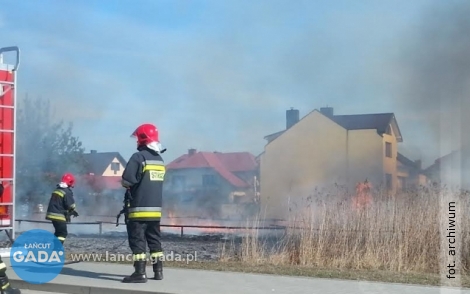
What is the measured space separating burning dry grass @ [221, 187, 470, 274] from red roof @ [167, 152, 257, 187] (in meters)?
5.41

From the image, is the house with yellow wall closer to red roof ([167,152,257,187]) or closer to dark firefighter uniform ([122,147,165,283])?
red roof ([167,152,257,187])

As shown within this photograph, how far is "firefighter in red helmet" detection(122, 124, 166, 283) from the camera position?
6.61 metres

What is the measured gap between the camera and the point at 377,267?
842 cm

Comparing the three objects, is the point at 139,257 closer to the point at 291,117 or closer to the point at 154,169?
the point at 154,169

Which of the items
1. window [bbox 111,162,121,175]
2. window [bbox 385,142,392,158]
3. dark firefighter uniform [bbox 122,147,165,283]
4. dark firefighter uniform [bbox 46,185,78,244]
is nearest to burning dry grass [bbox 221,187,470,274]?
dark firefighter uniform [bbox 46,185,78,244]

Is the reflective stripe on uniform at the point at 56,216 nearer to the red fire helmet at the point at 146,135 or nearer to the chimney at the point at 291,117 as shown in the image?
the red fire helmet at the point at 146,135

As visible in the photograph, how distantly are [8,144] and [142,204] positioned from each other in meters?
2.06

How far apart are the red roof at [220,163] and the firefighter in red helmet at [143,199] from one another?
8.06 m

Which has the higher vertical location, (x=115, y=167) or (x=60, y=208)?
(x=115, y=167)

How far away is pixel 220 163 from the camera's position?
48.7ft

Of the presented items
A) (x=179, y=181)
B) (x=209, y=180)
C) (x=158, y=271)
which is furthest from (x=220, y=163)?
(x=158, y=271)

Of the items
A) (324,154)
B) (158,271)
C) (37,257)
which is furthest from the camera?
(324,154)

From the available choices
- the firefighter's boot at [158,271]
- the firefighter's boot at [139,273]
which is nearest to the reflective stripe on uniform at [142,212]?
the firefighter's boot at [139,273]

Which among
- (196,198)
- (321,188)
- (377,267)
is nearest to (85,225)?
(196,198)
